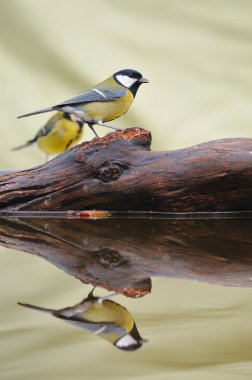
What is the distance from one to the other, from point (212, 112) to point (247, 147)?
0.95 m

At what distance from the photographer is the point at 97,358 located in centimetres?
78

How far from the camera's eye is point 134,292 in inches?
41.7

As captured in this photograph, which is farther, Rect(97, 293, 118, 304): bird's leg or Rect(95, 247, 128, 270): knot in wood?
Rect(95, 247, 128, 270): knot in wood

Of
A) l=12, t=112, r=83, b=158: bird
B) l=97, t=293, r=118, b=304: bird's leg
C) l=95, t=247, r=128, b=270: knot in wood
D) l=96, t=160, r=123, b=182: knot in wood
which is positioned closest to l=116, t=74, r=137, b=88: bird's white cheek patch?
l=12, t=112, r=83, b=158: bird

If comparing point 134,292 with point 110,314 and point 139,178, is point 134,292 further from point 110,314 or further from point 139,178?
point 139,178

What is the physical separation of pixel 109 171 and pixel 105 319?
2.49 feet

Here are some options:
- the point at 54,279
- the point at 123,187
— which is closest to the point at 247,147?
the point at 123,187

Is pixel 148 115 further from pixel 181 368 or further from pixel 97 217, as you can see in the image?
pixel 181 368

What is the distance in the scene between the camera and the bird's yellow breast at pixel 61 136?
190 cm

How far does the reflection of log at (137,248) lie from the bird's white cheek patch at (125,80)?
0.37 m

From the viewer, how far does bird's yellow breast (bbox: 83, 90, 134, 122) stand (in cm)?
179

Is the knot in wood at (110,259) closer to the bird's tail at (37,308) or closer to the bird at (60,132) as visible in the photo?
the bird's tail at (37,308)

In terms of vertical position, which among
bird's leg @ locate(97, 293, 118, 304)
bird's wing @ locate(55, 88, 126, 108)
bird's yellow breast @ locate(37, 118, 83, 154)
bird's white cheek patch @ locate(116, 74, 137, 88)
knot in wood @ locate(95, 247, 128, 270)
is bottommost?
bird's leg @ locate(97, 293, 118, 304)

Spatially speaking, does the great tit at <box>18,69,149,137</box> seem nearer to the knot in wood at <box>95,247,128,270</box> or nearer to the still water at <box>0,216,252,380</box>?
the still water at <box>0,216,252,380</box>
